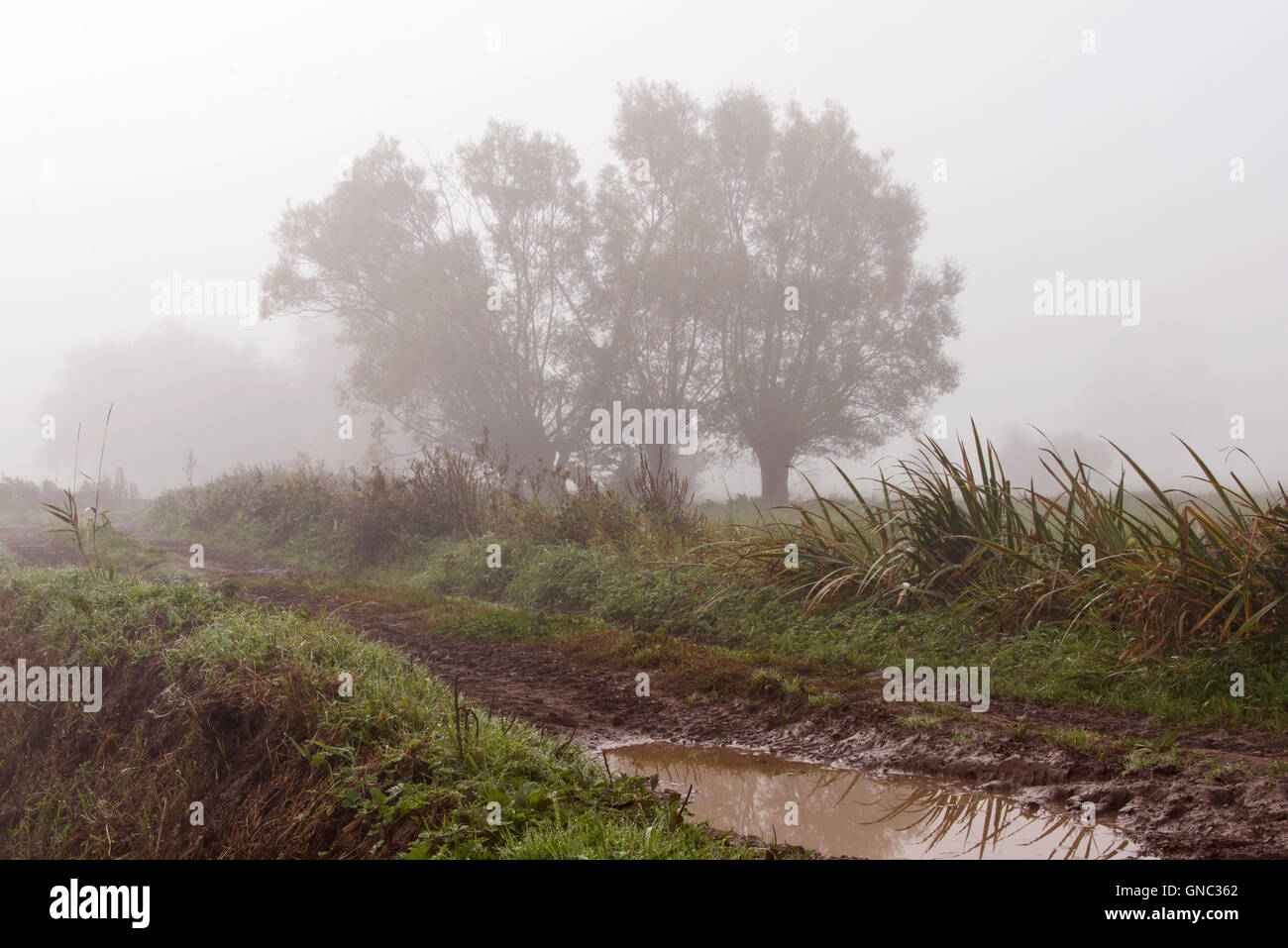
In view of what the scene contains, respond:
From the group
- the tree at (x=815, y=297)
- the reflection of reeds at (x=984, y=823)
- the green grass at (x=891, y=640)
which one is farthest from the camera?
the tree at (x=815, y=297)

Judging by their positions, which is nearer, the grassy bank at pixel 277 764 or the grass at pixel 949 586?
the grassy bank at pixel 277 764

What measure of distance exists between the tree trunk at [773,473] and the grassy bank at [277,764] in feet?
65.9

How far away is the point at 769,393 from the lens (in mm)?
25641

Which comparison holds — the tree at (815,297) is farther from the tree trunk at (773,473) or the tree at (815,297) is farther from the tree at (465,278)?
the tree at (465,278)

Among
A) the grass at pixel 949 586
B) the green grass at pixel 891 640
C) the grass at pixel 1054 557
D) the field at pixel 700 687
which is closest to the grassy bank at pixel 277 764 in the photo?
the field at pixel 700 687

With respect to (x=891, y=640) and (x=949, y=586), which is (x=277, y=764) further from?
(x=949, y=586)

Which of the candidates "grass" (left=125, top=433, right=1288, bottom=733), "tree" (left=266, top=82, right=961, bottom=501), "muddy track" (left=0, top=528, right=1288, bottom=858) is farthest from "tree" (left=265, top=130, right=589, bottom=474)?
"muddy track" (left=0, top=528, right=1288, bottom=858)

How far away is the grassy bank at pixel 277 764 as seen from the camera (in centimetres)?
338

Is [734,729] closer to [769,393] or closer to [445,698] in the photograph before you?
[445,698]

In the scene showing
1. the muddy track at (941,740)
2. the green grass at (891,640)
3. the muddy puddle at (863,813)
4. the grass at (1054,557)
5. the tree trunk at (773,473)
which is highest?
the tree trunk at (773,473)

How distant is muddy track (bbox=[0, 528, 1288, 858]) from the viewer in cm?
358

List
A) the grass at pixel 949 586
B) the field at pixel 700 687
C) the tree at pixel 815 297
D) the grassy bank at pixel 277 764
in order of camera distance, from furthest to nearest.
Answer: the tree at pixel 815 297
the grass at pixel 949 586
the field at pixel 700 687
the grassy bank at pixel 277 764

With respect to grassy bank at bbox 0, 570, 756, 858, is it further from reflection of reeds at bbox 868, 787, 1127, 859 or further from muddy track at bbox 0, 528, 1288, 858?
reflection of reeds at bbox 868, 787, 1127, 859
